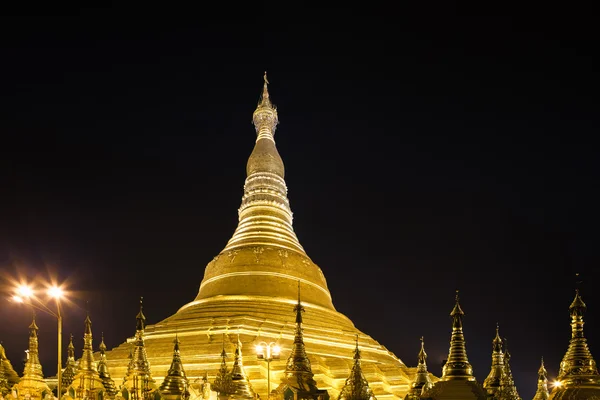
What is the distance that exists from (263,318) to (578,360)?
17660mm

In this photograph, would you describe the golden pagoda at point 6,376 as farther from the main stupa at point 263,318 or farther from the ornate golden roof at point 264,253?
the ornate golden roof at point 264,253

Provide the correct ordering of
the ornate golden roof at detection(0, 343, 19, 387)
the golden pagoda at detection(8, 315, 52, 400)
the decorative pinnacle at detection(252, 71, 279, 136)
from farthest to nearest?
Result: 1. the decorative pinnacle at detection(252, 71, 279, 136)
2. the ornate golden roof at detection(0, 343, 19, 387)
3. the golden pagoda at detection(8, 315, 52, 400)

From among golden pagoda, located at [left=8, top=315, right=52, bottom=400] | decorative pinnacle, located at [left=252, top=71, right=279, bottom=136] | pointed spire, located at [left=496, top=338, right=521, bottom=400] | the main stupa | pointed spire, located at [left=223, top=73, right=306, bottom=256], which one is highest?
decorative pinnacle, located at [left=252, top=71, right=279, bottom=136]

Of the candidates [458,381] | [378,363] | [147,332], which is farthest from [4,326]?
[458,381]

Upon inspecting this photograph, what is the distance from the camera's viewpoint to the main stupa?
24.0 m

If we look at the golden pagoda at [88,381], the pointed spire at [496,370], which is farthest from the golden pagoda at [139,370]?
Result: the pointed spire at [496,370]

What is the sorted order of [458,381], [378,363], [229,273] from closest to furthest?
[458,381] < [378,363] < [229,273]

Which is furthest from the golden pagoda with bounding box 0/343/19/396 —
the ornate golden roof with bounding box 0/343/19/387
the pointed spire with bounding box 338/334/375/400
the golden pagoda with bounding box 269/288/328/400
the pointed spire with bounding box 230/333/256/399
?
the pointed spire with bounding box 338/334/375/400

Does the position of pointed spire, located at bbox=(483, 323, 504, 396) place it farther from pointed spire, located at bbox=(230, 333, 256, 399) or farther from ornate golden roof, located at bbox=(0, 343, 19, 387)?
ornate golden roof, located at bbox=(0, 343, 19, 387)

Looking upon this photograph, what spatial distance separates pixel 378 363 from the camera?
26.4m

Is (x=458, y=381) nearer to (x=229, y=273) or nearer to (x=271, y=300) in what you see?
(x=271, y=300)

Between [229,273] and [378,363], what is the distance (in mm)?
10269

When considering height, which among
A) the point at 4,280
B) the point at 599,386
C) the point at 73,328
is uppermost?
the point at 73,328

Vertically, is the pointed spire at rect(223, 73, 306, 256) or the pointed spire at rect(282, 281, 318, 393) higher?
the pointed spire at rect(223, 73, 306, 256)
